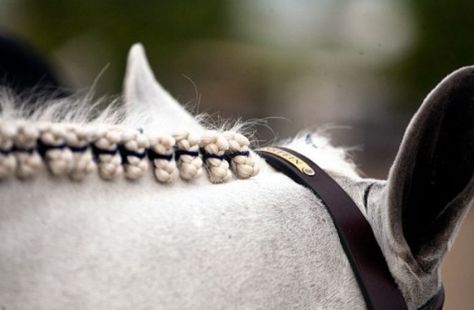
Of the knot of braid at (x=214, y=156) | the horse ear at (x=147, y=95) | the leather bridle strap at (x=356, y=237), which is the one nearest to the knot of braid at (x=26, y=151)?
the knot of braid at (x=214, y=156)

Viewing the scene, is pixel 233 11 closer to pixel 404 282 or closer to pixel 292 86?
pixel 292 86

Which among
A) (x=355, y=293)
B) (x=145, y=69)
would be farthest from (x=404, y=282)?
(x=145, y=69)

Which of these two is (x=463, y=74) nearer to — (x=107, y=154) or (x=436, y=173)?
(x=436, y=173)

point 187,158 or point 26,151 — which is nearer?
point 26,151

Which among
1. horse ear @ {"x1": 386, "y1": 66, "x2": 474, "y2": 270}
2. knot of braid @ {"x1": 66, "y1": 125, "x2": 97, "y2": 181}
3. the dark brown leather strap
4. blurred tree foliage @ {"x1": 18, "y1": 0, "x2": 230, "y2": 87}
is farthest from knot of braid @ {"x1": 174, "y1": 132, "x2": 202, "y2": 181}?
blurred tree foliage @ {"x1": 18, "y1": 0, "x2": 230, "y2": 87}

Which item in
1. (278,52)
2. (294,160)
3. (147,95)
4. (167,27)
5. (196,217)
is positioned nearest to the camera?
(196,217)

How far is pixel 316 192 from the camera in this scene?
0.89 m

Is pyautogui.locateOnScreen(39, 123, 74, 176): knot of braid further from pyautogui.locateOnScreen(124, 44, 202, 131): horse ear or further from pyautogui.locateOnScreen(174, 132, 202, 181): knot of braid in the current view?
pyautogui.locateOnScreen(124, 44, 202, 131): horse ear

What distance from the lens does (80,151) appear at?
677 millimetres

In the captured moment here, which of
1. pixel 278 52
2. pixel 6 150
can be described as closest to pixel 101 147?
pixel 6 150

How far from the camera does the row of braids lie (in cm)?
64

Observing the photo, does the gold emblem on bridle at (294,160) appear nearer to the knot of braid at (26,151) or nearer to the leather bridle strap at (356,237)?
the leather bridle strap at (356,237)

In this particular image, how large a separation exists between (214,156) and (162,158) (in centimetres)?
9

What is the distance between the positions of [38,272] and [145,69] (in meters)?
0.95
